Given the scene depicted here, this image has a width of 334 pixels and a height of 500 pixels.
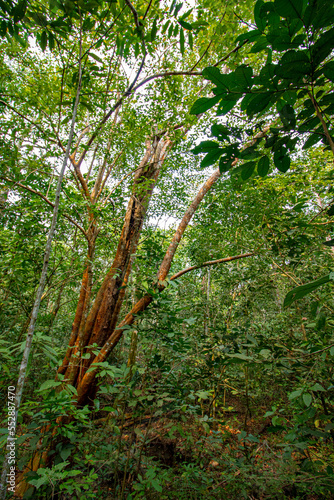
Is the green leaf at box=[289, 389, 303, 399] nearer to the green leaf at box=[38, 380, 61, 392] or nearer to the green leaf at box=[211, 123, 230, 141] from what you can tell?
the green leaf at box=[211, 123, 230, 141]

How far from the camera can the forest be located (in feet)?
2.51

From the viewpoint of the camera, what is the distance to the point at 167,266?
341cm

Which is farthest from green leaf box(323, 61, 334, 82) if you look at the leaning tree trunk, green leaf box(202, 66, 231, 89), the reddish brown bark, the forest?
the leaning tree trunk

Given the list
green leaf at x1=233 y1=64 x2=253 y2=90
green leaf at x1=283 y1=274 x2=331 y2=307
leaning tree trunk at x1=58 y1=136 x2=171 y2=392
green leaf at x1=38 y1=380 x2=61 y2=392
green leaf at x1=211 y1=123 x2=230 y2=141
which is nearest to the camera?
green leaf at x1=283 y1=274 x2=331 y2=307

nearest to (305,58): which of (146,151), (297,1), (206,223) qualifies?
(297,1)

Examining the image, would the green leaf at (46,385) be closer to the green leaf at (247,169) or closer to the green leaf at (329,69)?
the green leaf at (247,169)

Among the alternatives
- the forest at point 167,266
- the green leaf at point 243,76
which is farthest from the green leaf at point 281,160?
the green leaf at point 243,76

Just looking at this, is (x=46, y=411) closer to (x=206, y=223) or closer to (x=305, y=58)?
(x=305, y=58)

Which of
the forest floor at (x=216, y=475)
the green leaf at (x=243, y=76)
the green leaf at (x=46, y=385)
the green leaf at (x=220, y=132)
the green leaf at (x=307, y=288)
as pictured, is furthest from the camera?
the forest floor at (x=216, y=475)

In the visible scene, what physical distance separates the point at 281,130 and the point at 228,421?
453 cm

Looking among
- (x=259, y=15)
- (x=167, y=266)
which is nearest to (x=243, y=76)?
(x=259, y=15)

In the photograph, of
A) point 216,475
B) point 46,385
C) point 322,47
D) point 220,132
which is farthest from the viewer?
point 216,475

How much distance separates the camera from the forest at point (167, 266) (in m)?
0.76

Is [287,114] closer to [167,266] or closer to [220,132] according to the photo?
[220,132]
